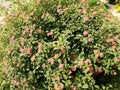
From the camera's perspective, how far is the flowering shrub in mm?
4762

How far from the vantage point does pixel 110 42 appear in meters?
5.03

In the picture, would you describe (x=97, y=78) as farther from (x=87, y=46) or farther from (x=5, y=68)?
(x=5, y=68)

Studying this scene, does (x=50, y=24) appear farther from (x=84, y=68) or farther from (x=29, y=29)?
(x=84, y=68)

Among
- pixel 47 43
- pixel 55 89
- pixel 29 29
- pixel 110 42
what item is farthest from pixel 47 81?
pixel 110 42

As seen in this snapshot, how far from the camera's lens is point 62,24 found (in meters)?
5.18

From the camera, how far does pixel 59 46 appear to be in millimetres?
4664

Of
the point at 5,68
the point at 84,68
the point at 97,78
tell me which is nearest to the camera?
the point at 84,68

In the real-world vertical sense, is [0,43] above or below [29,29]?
below

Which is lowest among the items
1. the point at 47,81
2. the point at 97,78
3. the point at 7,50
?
the point at 97,78

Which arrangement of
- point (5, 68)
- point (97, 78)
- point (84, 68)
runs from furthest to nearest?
point (97, 78), point (5, 68), point (84, 68)

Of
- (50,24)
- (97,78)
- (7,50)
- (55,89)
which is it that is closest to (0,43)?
(7,50)

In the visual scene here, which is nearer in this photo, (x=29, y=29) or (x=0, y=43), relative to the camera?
(x=29, y=29)

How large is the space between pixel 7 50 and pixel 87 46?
4.53 feet

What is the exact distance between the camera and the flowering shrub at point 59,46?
15.6 ft
